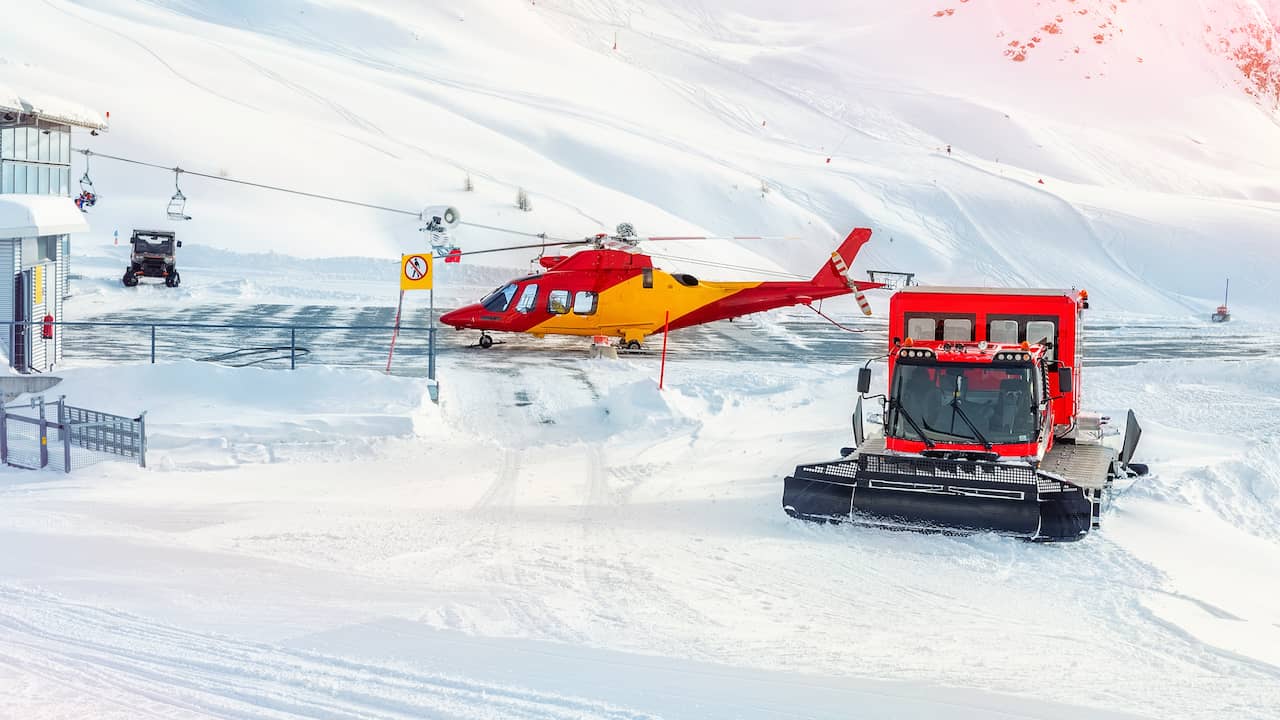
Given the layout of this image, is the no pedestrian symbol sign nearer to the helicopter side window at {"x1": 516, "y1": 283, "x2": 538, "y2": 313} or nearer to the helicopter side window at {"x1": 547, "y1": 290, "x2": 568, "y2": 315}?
the helicopter side window at {"x1": 516, "y1": 283, "x2": 538, "y2": 313}

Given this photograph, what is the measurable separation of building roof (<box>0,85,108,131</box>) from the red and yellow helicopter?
8.33 m

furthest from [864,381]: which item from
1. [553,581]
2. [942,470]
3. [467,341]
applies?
[467,341]

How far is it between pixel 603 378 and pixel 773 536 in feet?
37.2

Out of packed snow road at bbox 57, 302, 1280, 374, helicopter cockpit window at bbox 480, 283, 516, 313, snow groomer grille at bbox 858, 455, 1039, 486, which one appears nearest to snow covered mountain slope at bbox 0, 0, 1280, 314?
packed snow road at bbox 57, 302, 1280, 374

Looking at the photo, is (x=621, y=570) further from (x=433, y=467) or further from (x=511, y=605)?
(x=433, y=467)

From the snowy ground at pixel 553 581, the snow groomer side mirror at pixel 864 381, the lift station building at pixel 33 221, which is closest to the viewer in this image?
the snowy ground at pixel 553 581

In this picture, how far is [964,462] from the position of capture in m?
12.5

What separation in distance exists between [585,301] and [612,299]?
2.03 ft

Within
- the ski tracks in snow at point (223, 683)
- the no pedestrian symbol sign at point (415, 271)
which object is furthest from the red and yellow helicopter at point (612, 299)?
the ski tracks in snow at point (223, 683)

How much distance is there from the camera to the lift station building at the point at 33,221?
20.7 metres

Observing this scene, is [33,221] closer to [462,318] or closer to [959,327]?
[462,318]

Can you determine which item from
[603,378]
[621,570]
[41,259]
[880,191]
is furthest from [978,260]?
[621,570]

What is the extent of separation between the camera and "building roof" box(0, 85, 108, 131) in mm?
21078

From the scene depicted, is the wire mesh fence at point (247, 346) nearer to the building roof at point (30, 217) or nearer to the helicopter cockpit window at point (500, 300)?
the helicopter cockpit window at point (500, 300)
